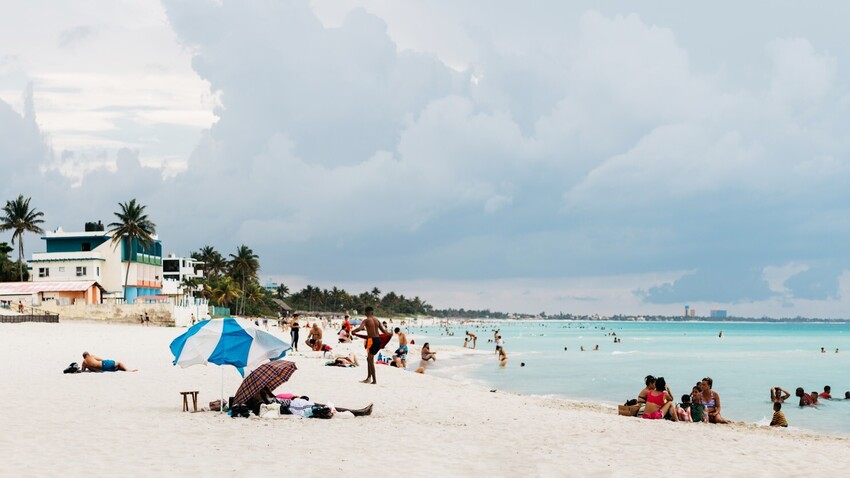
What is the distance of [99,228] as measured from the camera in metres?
88.1

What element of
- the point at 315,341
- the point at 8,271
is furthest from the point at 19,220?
the point at 315,341

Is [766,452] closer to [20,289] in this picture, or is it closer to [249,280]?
[20,289]

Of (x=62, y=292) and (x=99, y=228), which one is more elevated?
(x=99, y=228)

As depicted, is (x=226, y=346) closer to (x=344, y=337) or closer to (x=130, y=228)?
(x=344, y=337)

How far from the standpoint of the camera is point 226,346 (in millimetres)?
14273

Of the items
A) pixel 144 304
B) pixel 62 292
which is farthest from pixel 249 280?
pixel 144 304

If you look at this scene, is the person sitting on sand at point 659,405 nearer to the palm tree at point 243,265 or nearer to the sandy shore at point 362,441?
the sandy shore at point 362,441

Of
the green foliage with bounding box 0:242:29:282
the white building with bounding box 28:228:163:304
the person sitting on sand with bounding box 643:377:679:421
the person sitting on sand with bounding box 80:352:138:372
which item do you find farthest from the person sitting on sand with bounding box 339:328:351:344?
the green foliage with bounding box 0:242:29:282

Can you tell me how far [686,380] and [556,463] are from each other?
29618 mm

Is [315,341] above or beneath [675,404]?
above

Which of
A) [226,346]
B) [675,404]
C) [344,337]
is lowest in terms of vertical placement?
[675,404]

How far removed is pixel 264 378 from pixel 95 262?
73195mm

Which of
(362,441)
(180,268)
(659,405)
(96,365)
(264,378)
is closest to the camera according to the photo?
(362,441)

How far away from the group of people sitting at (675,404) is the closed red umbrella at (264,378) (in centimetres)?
811
